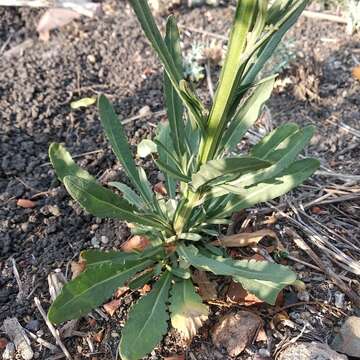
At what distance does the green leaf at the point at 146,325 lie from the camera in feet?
5.83

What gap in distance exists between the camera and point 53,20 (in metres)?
3.55

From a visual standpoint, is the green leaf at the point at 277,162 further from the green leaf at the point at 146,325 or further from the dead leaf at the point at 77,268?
the dead leaf at the point at 77,268

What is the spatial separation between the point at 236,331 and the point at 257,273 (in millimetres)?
302

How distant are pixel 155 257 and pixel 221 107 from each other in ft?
2.12

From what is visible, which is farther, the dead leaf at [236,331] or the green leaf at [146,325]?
the dead leaf at [236,331]

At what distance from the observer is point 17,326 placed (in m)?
2.12

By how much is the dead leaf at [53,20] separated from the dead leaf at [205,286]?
6.64 feet

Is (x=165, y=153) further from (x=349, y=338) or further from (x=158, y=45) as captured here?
(x=349, y=338)

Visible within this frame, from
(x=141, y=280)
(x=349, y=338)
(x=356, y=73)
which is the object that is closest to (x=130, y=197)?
(x=141, y=280)

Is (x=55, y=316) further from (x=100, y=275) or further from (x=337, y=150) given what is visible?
(x=337, y=150)

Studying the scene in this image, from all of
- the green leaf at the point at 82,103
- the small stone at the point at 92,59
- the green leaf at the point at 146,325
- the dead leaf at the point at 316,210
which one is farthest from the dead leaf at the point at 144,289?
the small stone at the point at 92,59

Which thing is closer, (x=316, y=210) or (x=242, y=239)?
(x=242, y=239)

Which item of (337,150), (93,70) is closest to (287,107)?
(337,150)

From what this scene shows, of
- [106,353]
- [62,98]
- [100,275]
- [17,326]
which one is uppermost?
[62,98]
